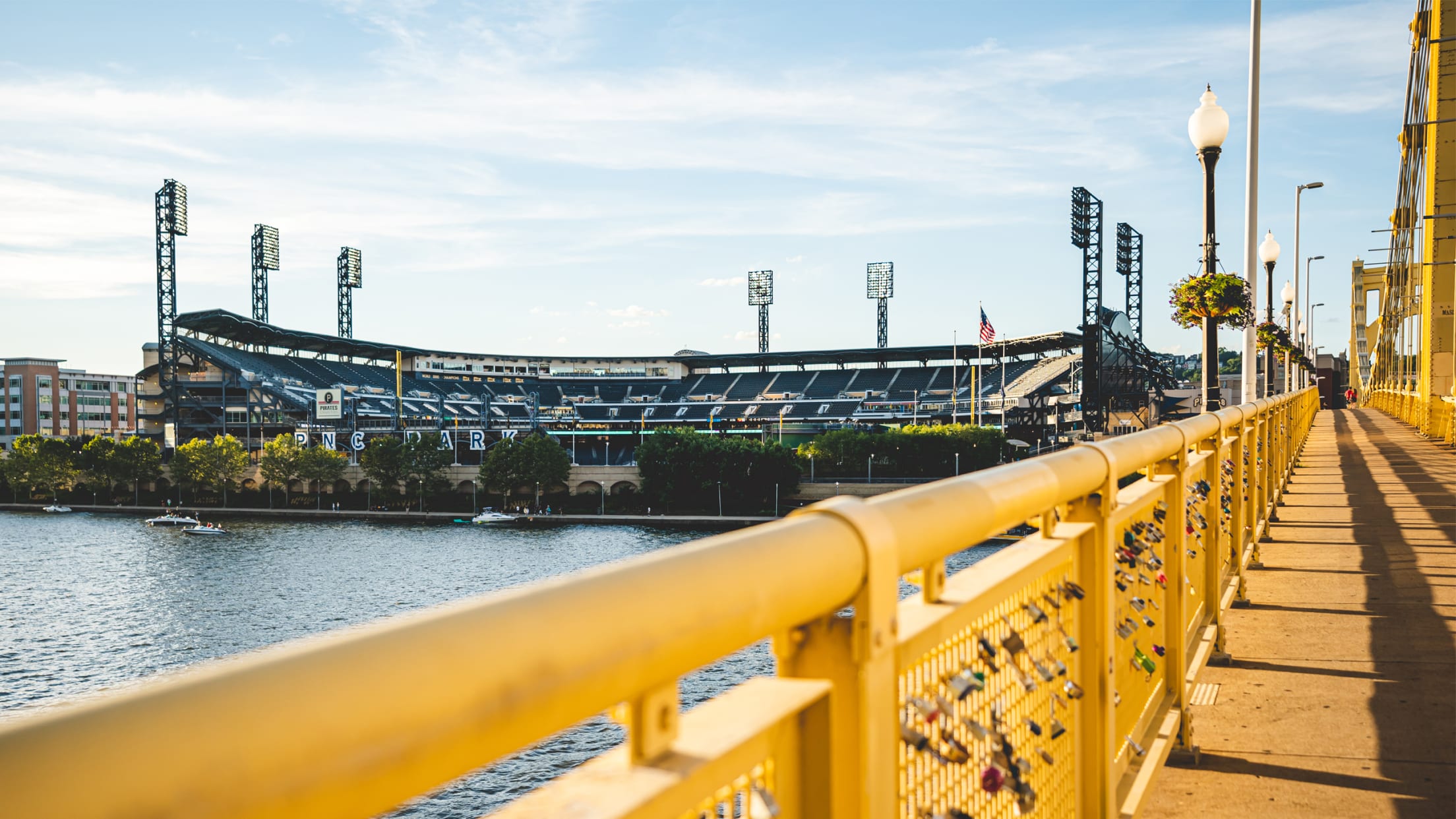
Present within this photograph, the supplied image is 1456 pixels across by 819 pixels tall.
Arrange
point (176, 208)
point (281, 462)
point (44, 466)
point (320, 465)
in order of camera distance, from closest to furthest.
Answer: point (320, 465)
point (281, 462)
point (44, 466)
point (176, 208)

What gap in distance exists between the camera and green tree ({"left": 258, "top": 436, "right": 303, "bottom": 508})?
298ft

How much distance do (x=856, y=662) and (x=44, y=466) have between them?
113186mm

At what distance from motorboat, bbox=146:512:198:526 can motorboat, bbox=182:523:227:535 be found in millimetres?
1442

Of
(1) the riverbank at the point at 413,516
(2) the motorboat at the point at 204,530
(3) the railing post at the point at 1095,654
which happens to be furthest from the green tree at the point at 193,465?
(3) the railing post at the point at 1095,654

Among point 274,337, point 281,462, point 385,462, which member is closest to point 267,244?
point 274,337

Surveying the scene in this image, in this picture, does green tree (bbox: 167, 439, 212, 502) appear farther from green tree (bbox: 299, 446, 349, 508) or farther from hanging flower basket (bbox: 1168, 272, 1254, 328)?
hanging flower basket (bbox: 1168, 272, 1254, 328)

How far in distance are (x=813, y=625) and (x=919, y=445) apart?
79.0 m

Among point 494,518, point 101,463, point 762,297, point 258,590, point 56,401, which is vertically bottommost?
point 258,590

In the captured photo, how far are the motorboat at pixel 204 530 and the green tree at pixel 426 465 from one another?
53.6 feet

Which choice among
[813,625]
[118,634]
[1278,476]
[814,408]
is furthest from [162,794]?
[814,408]

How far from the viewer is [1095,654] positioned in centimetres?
337

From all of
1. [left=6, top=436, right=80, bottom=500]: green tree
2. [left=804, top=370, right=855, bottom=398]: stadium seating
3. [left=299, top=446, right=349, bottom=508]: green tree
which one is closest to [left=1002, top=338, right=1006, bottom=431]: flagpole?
[left=804, top=370, right=855, bottom=398]: stadium seating

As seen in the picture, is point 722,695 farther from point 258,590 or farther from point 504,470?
point 504,470

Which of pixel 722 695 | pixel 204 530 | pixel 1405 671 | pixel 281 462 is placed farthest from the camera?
pixel 281 462
